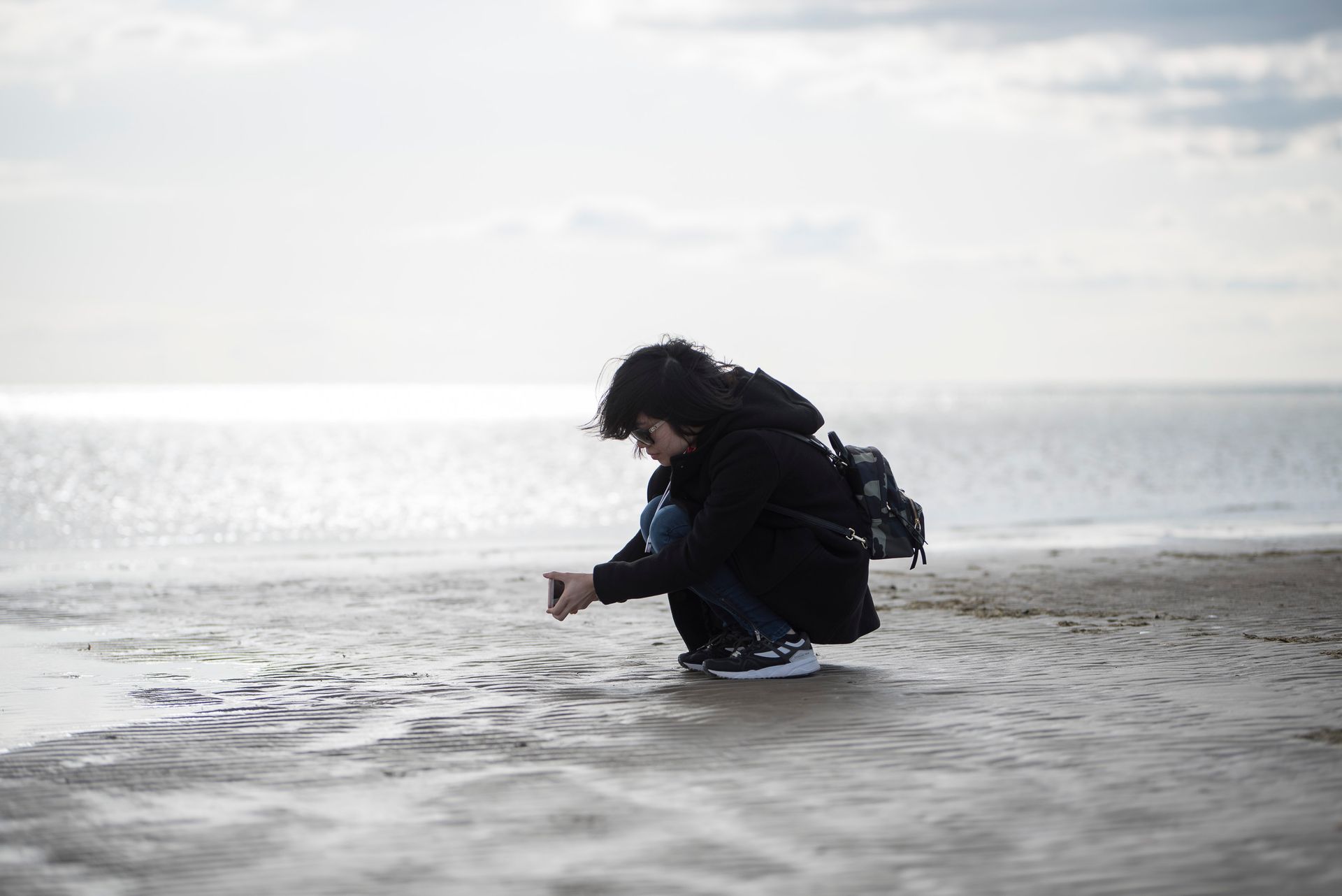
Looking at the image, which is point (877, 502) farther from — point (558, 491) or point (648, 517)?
point (558, 491)

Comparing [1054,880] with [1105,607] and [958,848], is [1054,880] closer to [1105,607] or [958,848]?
[958,848]

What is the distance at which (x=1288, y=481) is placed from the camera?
2664cm

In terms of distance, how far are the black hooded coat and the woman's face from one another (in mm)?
45

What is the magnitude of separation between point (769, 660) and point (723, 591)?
0.35 m

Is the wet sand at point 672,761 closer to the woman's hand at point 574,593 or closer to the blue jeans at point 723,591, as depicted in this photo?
the blue jeans at point 723,591

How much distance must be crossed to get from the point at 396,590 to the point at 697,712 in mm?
5580

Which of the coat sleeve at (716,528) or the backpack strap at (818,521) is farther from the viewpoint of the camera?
the backpack strap at (818,521)

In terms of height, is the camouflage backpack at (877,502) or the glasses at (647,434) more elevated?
the glasses at (647,434)

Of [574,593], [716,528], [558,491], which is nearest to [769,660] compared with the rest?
[716,528]

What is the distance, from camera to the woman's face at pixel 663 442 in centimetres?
496

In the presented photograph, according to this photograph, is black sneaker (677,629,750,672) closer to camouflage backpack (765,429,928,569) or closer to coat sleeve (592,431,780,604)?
coat sleeve (592,431,780,604)

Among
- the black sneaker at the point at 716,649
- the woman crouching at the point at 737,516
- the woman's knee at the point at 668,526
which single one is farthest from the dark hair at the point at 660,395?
the black sneaker at the point at 716,649

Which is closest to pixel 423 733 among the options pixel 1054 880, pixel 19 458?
pixel 1054 880

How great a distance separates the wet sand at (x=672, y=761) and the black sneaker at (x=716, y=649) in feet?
0.32
